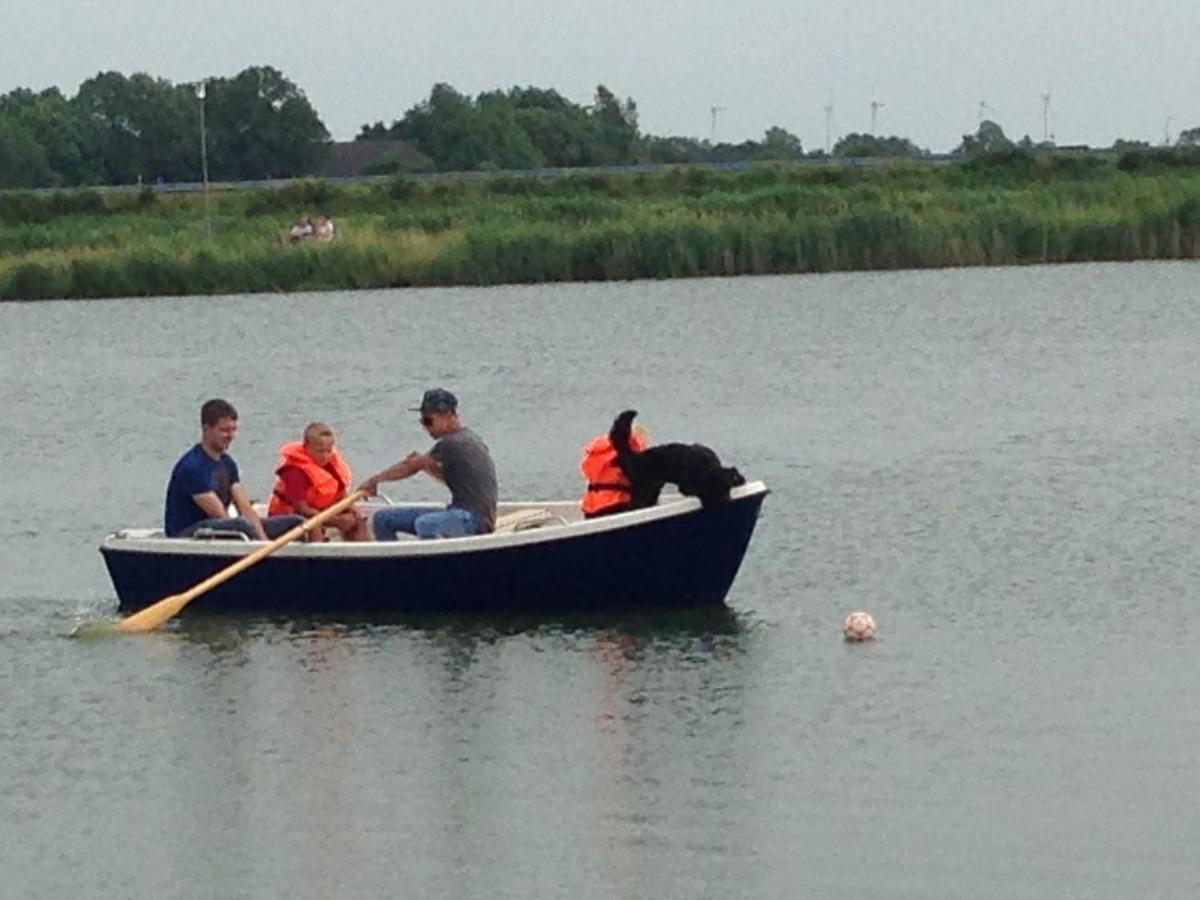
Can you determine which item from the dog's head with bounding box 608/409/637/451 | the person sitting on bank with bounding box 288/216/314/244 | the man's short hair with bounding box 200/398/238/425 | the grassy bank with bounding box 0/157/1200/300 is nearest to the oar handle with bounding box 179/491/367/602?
the man's short hair with bounding box 200/398/238/425

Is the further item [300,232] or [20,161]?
[20,161]

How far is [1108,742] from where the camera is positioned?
13297 mm

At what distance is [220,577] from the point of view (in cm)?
1709

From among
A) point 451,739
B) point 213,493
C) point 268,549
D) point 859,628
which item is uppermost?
point 213,493

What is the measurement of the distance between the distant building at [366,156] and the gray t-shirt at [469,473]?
9114 centimetres

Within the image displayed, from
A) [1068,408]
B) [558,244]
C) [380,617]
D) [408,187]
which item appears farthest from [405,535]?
[408,187]

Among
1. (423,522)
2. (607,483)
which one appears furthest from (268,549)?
(607,483)

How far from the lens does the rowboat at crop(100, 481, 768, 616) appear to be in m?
16.6

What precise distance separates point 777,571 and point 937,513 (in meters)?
2.89

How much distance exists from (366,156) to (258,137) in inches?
239

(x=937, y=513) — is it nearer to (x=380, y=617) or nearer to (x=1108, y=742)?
(x=380, y=617)

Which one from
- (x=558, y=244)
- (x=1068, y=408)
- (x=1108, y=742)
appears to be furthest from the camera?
(x=558, y=244)

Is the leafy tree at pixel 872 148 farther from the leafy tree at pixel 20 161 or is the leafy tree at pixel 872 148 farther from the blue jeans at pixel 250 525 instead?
the blue jeans at pixel 250 525

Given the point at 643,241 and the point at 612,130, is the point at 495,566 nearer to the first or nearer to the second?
the point at 643,241
